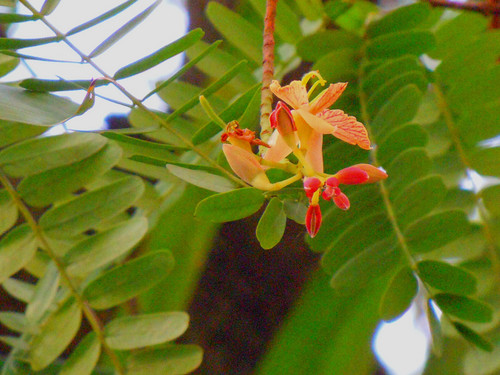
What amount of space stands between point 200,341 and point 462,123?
36.8 inches

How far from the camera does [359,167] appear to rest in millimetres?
361

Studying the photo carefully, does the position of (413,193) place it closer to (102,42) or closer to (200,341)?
(102,42)

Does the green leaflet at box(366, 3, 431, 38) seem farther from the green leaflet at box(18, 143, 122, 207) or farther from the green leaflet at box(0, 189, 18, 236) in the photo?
the green leaflet at box(0, 189, 18, 236)

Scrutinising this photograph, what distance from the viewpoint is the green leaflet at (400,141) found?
1.96ft

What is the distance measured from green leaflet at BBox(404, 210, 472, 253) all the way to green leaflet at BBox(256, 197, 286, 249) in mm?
244

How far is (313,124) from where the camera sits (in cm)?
36

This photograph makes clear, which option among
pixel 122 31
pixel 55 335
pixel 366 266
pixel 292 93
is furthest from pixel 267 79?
pixel 55 335

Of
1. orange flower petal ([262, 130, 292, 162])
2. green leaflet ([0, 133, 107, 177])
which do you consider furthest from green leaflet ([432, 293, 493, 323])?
green leaflet ([0, 133, 107, 177])

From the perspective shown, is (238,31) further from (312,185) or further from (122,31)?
(312,185)

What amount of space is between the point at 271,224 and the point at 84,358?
1.08 feet

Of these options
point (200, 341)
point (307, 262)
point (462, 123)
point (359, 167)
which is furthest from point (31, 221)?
point (307, 262)

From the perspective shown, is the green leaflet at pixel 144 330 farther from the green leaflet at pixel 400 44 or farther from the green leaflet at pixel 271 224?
the green leaflet at pixel 400 44

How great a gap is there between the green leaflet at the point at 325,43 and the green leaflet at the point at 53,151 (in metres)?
0.28

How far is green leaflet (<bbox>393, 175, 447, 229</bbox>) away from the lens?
574mm
